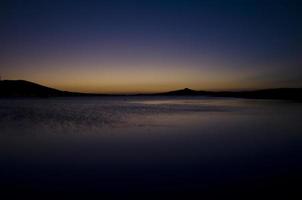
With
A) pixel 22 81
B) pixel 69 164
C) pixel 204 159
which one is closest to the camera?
pixel 69 164

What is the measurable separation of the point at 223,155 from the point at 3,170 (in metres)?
8.41

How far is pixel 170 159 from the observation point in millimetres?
9164

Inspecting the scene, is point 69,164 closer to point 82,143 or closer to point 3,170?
point 3,170

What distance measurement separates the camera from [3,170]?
7.71 meters

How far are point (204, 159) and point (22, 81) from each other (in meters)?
214

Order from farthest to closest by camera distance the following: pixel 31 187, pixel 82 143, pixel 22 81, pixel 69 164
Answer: pixel 22 81 → pixel 82 143 → pixel 69 164 → pixel 31 187

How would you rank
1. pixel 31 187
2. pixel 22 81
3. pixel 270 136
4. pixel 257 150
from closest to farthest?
pixel 31 187, pixel 257 150, pixel 270 136, pixel 22 81

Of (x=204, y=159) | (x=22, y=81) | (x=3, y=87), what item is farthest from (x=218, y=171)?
(x=22, y=81)

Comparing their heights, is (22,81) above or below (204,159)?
above

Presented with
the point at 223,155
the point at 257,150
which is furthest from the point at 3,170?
the point at 257,150

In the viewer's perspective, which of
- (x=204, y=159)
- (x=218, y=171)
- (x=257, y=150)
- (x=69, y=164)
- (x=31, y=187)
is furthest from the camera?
(x=257, y=150)

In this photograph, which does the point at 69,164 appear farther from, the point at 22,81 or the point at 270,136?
the point at 22,81

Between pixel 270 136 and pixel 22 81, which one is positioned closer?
pixel 270 136

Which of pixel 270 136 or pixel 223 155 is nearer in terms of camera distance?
pixel 223 155
